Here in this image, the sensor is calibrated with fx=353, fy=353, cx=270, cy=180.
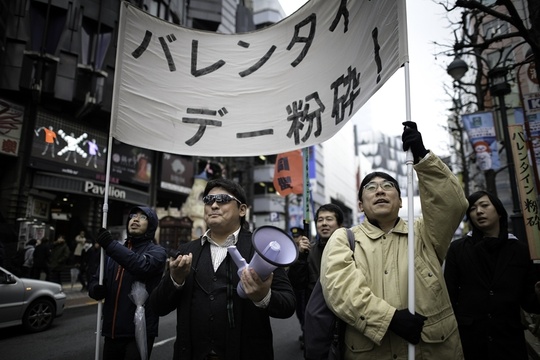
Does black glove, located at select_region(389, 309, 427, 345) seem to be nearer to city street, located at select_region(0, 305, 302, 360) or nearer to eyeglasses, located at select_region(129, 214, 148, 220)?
eyeglasses, located at select_region(129, 214, 148, 220)

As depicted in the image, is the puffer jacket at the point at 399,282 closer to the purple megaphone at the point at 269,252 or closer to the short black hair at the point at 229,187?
the purple megaphone at the point at 269,252

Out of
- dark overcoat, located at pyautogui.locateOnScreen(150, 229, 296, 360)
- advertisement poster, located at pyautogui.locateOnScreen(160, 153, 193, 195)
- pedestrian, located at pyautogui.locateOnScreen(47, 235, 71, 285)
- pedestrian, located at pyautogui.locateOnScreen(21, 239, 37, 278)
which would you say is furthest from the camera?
advertisement poster, located at pyautogui.locateOnScreen(160, 153, 193, 195)

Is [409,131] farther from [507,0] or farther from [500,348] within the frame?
[507,0]

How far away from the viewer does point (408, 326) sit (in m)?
1.91

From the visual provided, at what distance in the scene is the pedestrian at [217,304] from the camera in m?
2.25

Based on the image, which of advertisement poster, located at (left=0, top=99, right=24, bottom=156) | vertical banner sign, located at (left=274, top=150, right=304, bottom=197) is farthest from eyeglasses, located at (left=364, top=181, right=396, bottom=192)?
advertisement poster, located at (left=0, top=99, right=24, bottom=156)

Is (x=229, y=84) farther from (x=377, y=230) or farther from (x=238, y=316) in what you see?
(x=238, y=316)

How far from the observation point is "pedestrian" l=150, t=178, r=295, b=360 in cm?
225

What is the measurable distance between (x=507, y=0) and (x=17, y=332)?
35.5 feet

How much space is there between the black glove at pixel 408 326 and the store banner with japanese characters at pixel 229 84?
5.82ft

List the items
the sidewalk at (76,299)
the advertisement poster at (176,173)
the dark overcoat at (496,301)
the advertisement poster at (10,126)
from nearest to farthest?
the dark overcoat at (496,301)
the sidewalk at (76,299)
the advertisement poster at (10,126)
the advertisement poster at (176,173)

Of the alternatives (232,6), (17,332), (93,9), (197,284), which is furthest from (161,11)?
(197,284)

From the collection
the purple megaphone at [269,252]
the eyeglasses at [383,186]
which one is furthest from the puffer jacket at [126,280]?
the eyeglasses at [383,186]

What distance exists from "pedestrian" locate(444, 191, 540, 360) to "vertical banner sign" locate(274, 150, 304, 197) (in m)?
7.49
